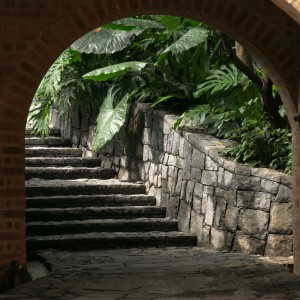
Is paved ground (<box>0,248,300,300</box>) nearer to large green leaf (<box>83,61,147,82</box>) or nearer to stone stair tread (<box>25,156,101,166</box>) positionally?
large green leaf (<box>83,61,147,82</box>)

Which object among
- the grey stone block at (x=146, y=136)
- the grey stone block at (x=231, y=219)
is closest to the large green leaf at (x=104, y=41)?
the grey stone block at (x=146, y=136)

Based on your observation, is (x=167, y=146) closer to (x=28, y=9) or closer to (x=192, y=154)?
(x=192, y=154)

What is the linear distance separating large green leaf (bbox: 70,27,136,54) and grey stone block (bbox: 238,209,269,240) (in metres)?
3.80

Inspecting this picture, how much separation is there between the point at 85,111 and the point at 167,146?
94.6 inches

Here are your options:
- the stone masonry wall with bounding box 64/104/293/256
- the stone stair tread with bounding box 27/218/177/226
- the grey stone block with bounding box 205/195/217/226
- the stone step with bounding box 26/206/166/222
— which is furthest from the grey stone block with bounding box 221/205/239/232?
the stone step with bounding box 26/206/166/222

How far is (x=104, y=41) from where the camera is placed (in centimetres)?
1288

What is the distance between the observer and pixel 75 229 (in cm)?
1108

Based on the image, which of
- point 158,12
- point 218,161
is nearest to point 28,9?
point 158,12

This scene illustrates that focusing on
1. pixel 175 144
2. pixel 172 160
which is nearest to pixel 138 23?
pixel 175 144

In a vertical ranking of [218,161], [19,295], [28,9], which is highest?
[28,9]

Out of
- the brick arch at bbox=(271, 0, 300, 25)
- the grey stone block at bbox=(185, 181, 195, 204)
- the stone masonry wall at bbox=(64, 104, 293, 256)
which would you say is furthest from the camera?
the grey stone block at bbox=(185, 181, 195, 204)

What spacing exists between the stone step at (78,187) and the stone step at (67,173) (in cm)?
18

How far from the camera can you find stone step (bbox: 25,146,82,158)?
13.5 m

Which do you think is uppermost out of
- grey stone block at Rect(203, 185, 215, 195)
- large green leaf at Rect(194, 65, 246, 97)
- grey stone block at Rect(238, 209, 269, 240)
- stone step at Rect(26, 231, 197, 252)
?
large green leaf at Rect(194, 65, 246, 97)
